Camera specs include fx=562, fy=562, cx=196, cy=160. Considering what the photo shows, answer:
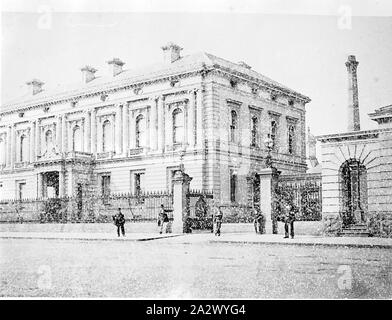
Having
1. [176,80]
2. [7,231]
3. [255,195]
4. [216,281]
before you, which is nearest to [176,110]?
[176,80]

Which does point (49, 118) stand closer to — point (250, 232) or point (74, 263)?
point (250, 232)

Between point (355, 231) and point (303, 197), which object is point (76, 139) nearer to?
point (303, 197)

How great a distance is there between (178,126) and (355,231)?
15.1 meters

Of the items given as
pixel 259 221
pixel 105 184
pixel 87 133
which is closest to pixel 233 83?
pixel 87 133

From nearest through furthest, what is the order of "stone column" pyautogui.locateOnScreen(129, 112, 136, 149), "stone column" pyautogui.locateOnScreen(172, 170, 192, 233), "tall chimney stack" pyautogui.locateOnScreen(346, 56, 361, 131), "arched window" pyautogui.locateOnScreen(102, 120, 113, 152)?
1. "stone column" pyautogui.locateOnScreen(172, 170, 192, 233)
2. "tall chimney stack" pyautogui.locateOnScreen(346, 56, 361, 131)
3. "stone column" pyautogui.locateOnScreen(129, 112, 136, 149)
4. "arched window" pyautogui.locateOnScreen(102, 120, 113, 152)

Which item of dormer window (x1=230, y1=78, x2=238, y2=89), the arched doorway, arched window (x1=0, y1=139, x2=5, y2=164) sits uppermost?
dormer window (x1=230, y1=78, x2=238, y2=89)

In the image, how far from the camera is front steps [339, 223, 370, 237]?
20062mm

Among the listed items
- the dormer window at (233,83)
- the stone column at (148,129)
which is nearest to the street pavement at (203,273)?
the dormer window at (233,83)

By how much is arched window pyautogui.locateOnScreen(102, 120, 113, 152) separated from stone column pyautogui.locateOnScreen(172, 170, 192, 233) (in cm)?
1285

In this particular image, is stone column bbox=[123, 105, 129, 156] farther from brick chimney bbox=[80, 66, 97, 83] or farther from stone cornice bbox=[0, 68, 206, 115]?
brick chimney bbox=[80, 66, 97, 83]

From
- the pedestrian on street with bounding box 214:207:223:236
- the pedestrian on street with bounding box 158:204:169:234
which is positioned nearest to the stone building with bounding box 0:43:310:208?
the pedestrian on street with bounding box 214:207:223:236

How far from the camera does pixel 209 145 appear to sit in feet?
103

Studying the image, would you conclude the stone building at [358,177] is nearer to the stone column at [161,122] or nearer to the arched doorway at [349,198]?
the arched doorway at [349,198]

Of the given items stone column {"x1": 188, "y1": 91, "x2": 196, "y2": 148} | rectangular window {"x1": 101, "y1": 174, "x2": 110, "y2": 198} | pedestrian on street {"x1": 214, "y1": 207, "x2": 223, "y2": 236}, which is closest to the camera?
pedestrian on street {"x1": 214, "y1": 207, "x2": 223, "y2": 236}
